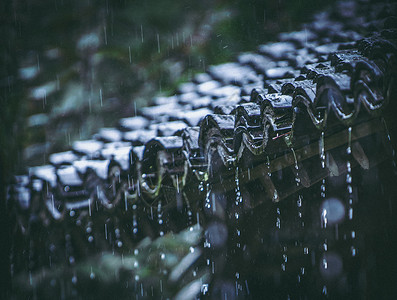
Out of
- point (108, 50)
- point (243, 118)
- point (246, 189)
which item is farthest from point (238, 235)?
point (108, 50)

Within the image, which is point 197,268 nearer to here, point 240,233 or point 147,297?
point 147,297

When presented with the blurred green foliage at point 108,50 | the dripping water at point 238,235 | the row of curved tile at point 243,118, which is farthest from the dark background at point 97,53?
the dripping water at point 238,235

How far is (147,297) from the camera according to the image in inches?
231

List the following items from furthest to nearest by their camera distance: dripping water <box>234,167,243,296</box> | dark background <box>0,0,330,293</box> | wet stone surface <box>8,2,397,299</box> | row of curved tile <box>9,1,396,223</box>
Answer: dark background <box>0,0,330,293</box>
dripping water <box>234,167,243,296</box>
wet stone surface <box>8,2,397,299</box>
row of curved tile <box>9,1,396,223</box>

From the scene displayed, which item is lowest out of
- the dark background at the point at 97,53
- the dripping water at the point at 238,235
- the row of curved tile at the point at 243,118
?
the dripping water at the point at 238,235

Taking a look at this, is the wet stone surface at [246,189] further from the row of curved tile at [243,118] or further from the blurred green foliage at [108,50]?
the blurred green foliage at [108,50]

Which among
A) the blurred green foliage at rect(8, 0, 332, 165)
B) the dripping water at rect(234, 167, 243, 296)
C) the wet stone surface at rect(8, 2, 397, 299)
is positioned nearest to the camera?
the wet stone surface at rect(8, 2, 397, 299)

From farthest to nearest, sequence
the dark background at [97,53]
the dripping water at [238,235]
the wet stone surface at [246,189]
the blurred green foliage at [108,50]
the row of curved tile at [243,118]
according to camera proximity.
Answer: the blurred green foliage at [108,50] < the dark background at [97,53] < the dripping water at [238,235] < the wet stone surface at [246,189] < the row of curved tile at [243,118]

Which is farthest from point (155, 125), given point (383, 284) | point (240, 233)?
point (383, 284)

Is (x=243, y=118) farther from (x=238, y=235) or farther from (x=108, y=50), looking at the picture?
(x=108, y=50)

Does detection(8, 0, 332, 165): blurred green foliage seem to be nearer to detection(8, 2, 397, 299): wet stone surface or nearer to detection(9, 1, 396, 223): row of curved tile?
detection(9, 1, 396, 223): row of curved tile

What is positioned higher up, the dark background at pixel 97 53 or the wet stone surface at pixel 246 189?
the dark background at pixel 97 53

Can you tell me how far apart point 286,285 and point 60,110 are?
28.9ft

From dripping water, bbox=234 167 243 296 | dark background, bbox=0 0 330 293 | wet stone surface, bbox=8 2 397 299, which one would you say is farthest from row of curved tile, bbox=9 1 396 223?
dark background, bbox=0 0 330 293
